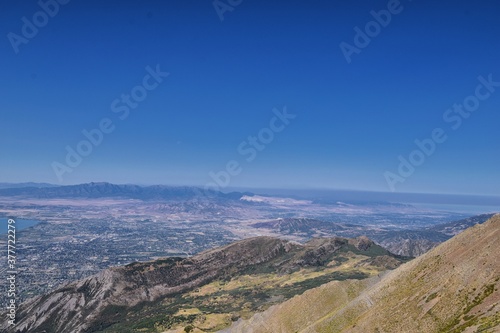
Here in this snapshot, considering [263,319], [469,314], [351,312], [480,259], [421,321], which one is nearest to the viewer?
[469,314]

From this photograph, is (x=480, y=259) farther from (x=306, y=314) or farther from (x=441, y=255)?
(x=306, y=314)

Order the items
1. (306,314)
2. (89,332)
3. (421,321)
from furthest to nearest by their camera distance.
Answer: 1. (89,332)
2. (306,314)
3. (421,321)

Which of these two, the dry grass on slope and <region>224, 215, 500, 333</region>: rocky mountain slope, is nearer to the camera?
the dry grass on slope

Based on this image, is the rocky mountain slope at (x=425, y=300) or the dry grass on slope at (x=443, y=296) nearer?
the dry grass on slope at (x=443, y=296)

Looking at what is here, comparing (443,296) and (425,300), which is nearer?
(443,296)

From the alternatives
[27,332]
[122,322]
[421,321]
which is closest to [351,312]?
[421,321]

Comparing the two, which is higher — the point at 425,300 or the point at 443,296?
the point at 443,296

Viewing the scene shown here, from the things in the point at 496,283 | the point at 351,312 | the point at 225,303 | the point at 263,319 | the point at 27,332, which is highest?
the point at 496,283

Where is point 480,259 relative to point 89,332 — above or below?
above
